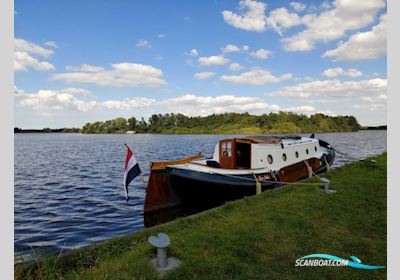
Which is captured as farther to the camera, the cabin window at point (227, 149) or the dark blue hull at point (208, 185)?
the cabin window at point (227, 149)

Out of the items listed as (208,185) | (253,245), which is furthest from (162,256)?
(208,185)

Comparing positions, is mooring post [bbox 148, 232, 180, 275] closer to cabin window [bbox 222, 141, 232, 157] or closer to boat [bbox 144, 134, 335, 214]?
boat [bbox 144, 134, 335, 214]

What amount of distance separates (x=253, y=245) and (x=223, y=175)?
26.6ft

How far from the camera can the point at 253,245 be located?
8.36 metres

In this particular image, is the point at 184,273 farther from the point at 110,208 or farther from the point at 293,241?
the point at 110,208

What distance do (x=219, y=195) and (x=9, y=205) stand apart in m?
12.3

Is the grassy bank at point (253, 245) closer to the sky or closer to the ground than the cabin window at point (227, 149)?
closer to the ground

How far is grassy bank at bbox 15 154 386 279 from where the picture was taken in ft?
22.7

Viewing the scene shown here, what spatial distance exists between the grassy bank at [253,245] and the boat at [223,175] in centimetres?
310

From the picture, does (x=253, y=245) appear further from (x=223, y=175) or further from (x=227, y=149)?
(x=227, y=149)

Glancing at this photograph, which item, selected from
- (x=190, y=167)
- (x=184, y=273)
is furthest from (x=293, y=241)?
(x=190, y=167)

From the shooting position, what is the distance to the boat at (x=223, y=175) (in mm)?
16328

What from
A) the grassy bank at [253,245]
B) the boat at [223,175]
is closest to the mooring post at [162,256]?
the grassy bank at [253,245]

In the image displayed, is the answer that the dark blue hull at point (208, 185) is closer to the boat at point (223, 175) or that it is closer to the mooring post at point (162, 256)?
the boat at point (223, 175)
